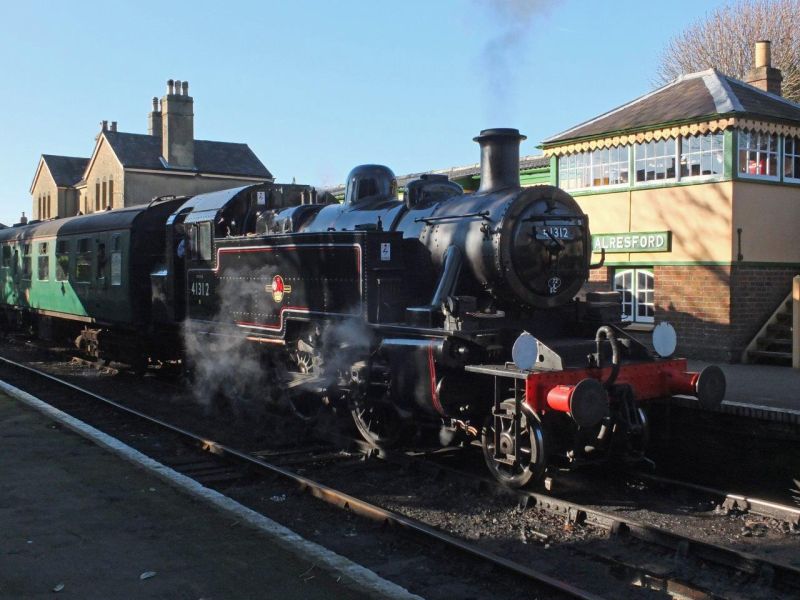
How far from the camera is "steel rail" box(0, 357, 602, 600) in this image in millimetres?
4664

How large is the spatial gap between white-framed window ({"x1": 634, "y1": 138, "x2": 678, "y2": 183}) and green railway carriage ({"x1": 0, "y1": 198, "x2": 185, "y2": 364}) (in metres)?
8.63

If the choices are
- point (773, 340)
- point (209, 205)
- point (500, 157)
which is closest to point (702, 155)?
point (773, 340)

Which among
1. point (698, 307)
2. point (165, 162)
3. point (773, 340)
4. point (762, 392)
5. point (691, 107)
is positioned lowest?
point (762, 392)

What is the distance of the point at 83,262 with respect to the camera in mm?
14953

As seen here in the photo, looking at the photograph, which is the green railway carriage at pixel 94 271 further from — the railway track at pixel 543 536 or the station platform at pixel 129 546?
the station platform at pixel 129 546

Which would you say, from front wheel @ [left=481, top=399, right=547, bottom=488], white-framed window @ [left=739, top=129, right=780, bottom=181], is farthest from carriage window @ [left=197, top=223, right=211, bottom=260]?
white-framed window @ [left=739, top=129, right=780, bottom=181]

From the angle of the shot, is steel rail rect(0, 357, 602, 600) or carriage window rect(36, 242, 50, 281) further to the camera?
carriage window rect(36, 242, 50, 281)

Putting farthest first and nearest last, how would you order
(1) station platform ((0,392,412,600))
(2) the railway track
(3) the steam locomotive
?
(3) the steam locomotive, (2) the railway track, (1) station platform ((0,392,412,600))

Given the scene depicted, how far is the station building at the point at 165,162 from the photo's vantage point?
3788 cm

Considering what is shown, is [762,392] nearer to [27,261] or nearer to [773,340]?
[773,340]

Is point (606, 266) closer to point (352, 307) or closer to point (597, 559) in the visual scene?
Result: point (352, 307)

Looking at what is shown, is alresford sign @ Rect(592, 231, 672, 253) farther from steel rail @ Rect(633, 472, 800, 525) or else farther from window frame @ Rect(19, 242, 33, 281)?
window frame @ Rect(19, 242, 33, 281)

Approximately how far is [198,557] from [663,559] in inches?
122

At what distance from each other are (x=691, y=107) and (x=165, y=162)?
29395 millimetres
